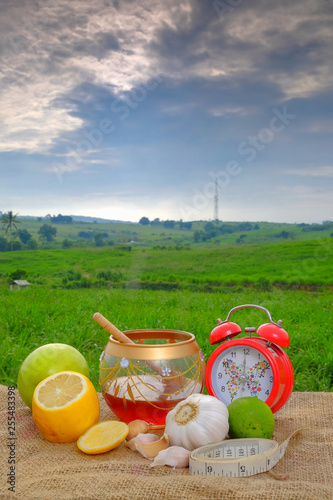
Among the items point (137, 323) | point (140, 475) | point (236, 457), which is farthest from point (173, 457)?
point (137, 323)

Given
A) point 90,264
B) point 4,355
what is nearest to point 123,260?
point 90,264

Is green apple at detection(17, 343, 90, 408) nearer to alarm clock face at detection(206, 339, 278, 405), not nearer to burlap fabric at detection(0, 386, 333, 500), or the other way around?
burlap fabric at detection(0, 386, 333, 500)

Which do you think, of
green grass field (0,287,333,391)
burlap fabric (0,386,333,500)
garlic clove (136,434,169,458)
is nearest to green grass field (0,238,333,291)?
green grass field (0,287,333,391)

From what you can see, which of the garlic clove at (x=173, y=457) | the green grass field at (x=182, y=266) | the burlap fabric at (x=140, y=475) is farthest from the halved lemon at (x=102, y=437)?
the green grass field at (x=182, y=266)

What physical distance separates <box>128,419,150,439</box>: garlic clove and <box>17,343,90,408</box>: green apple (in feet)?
1.64

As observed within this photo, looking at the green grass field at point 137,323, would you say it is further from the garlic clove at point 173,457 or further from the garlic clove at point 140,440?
the garlic clove at point 173,457

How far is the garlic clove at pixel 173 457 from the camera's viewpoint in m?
1.82

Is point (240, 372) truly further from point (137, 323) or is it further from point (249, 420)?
point (137, 323)

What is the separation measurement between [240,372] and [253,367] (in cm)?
7

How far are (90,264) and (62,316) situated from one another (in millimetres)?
6780

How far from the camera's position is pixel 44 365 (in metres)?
2.37

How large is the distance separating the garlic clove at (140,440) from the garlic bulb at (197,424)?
136 mm

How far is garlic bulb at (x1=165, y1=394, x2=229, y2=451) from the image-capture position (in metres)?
1.88

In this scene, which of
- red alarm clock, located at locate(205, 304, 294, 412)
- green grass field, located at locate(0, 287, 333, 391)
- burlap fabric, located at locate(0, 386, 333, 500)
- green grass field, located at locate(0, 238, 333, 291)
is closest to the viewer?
burlap fabric, located at locate(0, 386, 333, 500)
